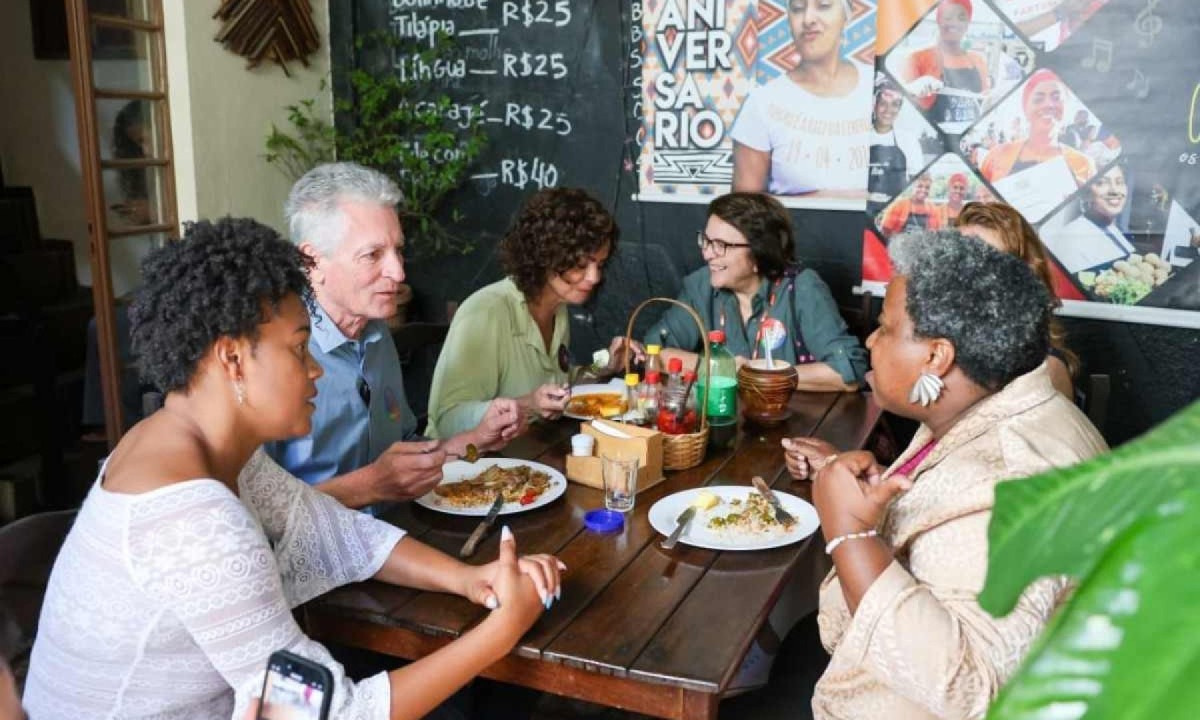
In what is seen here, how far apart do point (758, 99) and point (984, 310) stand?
2569 millimetres

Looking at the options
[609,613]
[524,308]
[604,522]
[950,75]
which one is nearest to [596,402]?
[524,308]

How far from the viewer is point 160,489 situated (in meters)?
1.21

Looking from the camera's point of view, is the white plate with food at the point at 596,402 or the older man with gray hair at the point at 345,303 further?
the white plate with food at the point at 596,402

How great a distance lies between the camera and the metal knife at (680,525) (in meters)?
1.71

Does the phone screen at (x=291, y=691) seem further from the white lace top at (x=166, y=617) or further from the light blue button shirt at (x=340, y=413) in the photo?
the light blue button shirt at (x=340, y=413)

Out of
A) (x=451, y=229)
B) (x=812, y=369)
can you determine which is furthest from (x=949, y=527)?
(x=451, y=229)

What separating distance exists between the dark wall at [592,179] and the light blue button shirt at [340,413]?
80.3 inches

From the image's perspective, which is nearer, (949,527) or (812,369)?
(949,527)

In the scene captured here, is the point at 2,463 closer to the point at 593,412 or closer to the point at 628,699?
the point at 593,412

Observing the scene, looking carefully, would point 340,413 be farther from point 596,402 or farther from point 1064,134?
point 1064,134

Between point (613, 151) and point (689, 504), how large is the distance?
2523mm

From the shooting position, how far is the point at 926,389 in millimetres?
1546

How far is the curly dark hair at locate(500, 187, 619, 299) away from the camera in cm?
274

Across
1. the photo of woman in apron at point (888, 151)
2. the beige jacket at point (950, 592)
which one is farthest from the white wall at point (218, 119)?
the beige jacket at point (950, 592)
